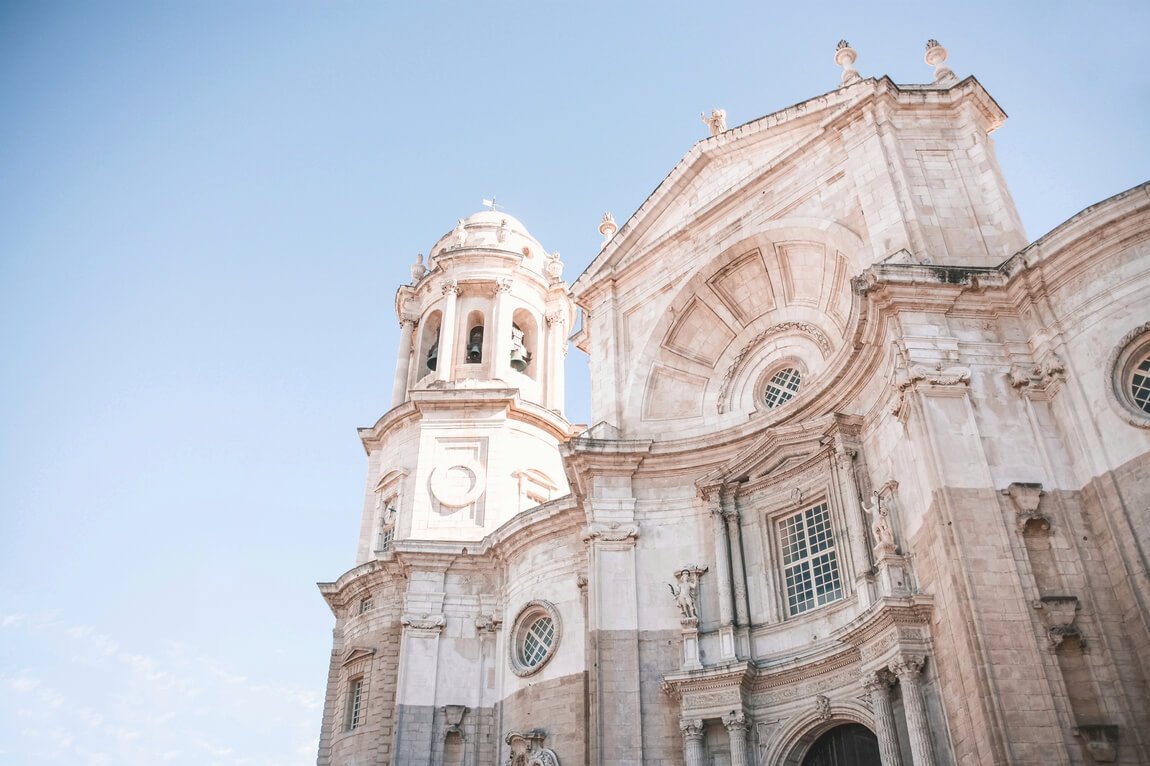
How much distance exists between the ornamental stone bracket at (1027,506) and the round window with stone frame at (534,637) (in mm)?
11362

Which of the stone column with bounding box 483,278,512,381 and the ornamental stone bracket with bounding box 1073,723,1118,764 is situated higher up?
the stone column with bounding box 483,278,512,381

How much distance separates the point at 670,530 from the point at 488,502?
895 cm

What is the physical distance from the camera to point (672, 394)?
23.9 meters

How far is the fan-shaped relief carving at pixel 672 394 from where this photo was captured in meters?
23.6

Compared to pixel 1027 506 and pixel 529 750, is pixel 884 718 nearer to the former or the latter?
pixel 1027 506

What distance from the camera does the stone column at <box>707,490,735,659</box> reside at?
1905 centimetres

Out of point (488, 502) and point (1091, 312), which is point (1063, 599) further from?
point (488, 502)

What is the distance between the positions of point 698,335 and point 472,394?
889 centimetres

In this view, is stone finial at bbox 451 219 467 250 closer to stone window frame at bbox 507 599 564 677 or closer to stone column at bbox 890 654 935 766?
stone window frame at bbox 507 599 564 677

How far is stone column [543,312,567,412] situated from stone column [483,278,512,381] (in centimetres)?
178

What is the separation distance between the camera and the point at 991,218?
61.3ft

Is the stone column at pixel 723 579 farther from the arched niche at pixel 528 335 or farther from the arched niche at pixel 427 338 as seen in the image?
the arched niche at pixel 427 338

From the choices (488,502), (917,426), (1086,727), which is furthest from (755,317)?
(1086,727)

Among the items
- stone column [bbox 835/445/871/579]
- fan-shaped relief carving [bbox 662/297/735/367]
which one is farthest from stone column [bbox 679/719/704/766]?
fan-shaped relief carving [bbox 662/297/735/367]
